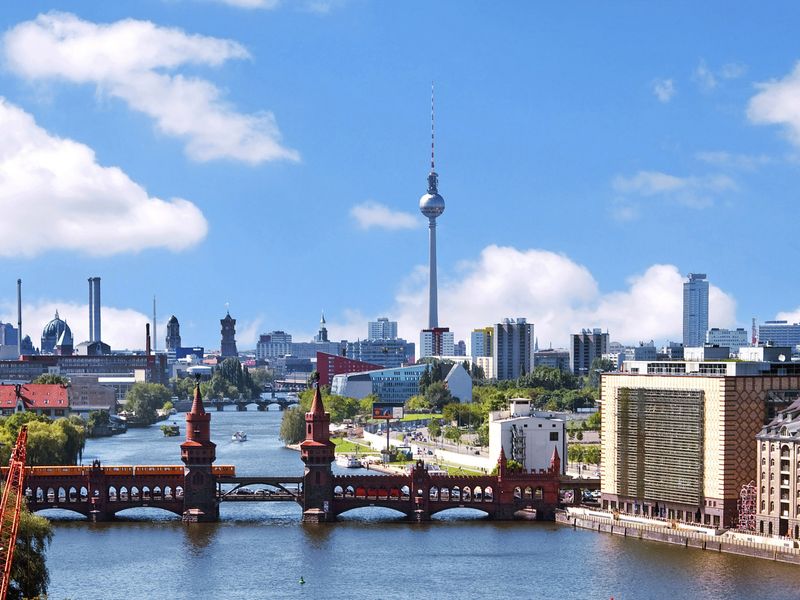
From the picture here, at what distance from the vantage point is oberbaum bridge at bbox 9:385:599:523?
12169cm

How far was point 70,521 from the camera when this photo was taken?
122m

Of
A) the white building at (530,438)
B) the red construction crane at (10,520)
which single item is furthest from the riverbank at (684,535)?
the red construction crane at (10,520)

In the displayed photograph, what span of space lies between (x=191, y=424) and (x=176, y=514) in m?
6.53

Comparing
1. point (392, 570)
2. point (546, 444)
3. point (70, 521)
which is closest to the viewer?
point (392, 570)

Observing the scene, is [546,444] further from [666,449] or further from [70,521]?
[70,521]

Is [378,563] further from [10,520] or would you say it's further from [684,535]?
[10,520]

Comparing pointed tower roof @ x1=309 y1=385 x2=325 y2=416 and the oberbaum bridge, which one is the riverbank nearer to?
the oberbaum bridge

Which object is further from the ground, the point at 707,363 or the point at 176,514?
the point at 707,363

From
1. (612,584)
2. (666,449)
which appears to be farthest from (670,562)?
(666,449)

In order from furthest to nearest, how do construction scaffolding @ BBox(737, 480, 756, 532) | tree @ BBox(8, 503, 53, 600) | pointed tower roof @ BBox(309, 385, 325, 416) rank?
pointed tower roof @ BBox(309, 385, 325, 416)
construction scaffolding @ BBox(737, 480, 756, 532)
tree @ BBox(8, 503, 53, 600)

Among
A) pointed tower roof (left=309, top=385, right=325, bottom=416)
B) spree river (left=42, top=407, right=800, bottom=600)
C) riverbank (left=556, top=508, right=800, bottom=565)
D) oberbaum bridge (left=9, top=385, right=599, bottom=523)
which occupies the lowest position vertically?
spree river (left=42, top=407, right=800, bottom=600)

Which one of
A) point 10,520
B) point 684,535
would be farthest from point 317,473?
point 10,520

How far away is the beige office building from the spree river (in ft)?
17.0

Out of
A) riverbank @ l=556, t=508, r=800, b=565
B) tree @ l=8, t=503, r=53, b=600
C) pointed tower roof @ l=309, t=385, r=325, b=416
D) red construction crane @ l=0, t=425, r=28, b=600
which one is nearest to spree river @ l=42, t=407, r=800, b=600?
riverbank @ l=556, t=508, r=800, b=565
